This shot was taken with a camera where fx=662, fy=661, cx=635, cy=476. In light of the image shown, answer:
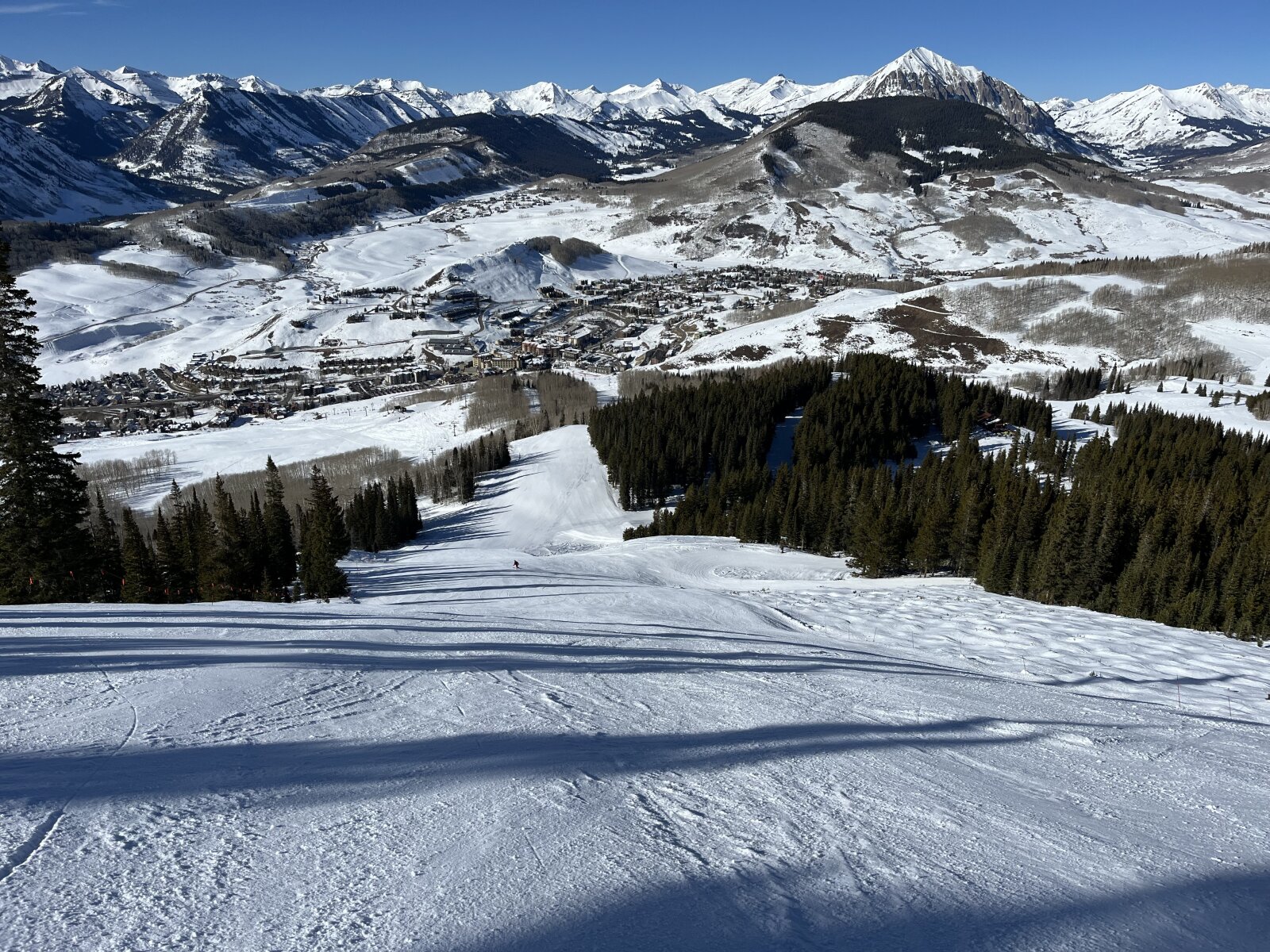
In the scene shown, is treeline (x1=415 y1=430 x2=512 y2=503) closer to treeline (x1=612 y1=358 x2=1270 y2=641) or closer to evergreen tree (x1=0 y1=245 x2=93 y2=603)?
treeline (x1=612 y1=358 x2=1270 y2=641)

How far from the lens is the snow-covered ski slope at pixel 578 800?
3.61 m

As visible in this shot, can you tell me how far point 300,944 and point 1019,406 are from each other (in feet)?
309

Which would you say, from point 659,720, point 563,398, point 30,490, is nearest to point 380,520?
point 30,490

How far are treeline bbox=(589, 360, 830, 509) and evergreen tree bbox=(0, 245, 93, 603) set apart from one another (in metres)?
48.3

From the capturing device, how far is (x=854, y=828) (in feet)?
16.4

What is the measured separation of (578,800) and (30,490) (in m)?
25.6

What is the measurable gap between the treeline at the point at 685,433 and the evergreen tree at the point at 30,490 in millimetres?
48321

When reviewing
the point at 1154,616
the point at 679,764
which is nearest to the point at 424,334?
the point at 1154,616

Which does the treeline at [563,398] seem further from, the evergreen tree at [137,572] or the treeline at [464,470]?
the evergreen tree at [137,572]

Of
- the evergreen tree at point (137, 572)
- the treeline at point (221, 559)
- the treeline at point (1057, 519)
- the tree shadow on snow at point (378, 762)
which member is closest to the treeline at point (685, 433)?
the treeline at point (1057, 519)

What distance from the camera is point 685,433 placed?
74750 mm

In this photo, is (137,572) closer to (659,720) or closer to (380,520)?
(380,520)

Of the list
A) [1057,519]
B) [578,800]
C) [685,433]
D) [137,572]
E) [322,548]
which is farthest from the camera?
[685,433]

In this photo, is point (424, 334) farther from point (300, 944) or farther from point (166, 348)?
point (300, 944)
